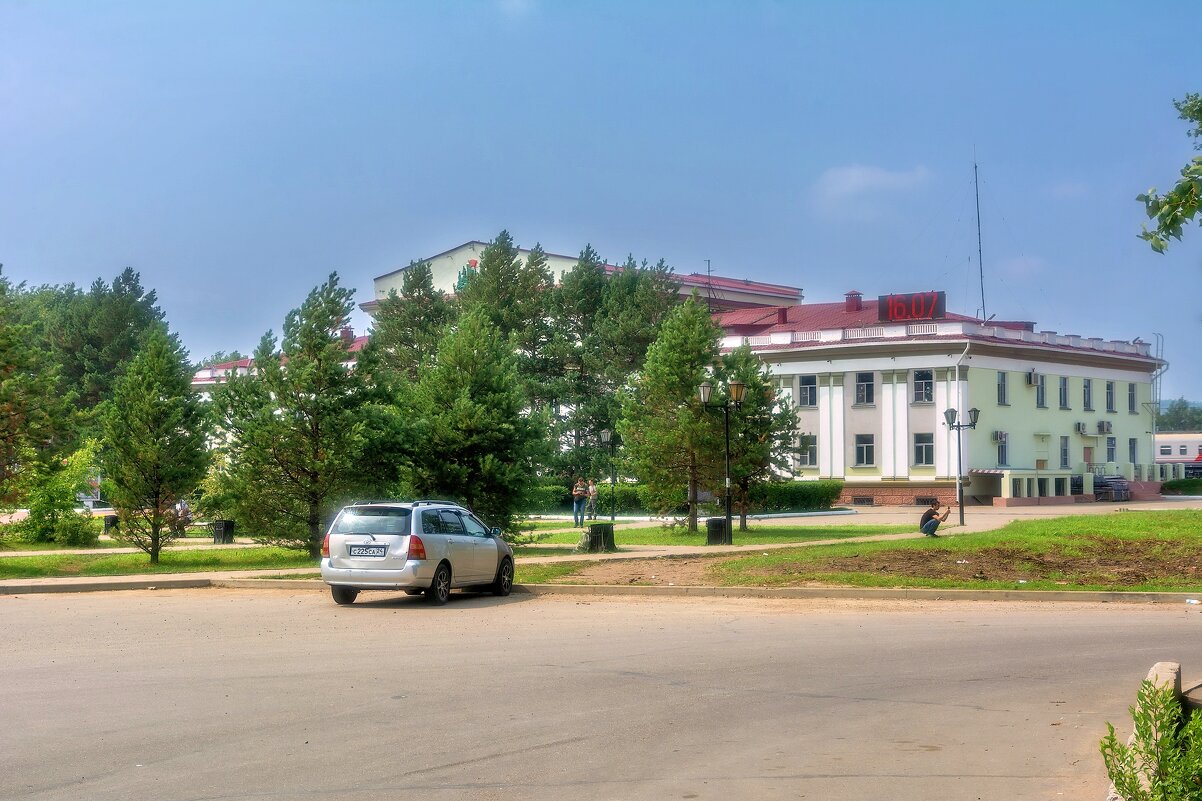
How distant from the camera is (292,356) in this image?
29.9 metres

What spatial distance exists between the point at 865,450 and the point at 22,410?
48.8 metres

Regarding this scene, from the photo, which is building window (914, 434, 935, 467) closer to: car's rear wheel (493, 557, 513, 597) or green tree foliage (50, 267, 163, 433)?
green tree foliage (50, 267, 163, 433)

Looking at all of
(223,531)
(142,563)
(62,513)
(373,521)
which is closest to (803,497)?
(223,531)

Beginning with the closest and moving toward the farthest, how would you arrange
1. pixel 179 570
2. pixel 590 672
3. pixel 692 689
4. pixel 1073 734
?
pixel 1073 734
pixel 692 689
pixel 590 672
pixel 179 570

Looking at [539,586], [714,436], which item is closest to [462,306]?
[714,436]

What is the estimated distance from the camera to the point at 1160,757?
5852 mm

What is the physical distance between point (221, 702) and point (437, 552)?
900cm

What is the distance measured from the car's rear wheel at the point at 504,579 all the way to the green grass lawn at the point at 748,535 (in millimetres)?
13459

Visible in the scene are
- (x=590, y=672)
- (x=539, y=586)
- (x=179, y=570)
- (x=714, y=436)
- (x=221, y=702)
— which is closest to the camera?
(x=221, y=702)

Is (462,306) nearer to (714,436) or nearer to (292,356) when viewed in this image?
(714,436)

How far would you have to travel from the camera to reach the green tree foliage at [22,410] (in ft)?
97.8

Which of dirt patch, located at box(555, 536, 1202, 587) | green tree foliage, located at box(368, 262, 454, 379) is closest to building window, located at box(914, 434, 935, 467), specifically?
green tree foliage, located at box(368, 262, 454, 379)

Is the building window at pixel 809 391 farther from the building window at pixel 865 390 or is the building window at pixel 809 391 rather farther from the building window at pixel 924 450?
the building window at pixel 924 450

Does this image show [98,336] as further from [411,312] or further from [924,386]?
[924,386]
